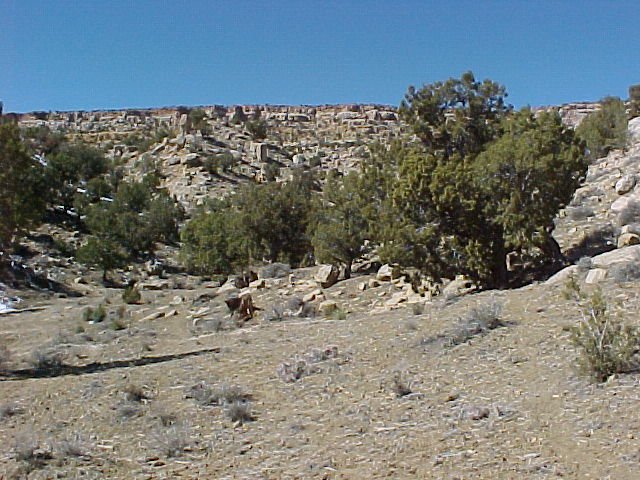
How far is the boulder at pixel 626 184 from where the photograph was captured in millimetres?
21031

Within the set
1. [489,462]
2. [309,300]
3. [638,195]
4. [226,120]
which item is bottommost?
[489,462]

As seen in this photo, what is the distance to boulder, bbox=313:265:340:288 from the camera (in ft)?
75.9

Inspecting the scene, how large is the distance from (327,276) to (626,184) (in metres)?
8.62

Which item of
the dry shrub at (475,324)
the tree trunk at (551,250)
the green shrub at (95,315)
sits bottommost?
the dry shrub at (475,324)

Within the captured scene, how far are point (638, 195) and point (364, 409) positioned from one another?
13453 mm

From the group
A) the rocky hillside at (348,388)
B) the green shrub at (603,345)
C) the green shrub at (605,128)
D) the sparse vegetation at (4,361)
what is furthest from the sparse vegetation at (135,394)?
the green shrub at (605,128)

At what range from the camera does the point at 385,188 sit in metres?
18.2

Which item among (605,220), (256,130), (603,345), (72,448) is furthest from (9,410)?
(256,130)

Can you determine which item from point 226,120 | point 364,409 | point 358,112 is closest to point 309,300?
point 364,409

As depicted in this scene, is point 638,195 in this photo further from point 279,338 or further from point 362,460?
point 362,460

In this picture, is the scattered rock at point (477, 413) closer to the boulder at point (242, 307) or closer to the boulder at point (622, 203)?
the boulder at point (242, 307)

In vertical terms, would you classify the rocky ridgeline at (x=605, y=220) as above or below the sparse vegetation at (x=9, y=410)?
above

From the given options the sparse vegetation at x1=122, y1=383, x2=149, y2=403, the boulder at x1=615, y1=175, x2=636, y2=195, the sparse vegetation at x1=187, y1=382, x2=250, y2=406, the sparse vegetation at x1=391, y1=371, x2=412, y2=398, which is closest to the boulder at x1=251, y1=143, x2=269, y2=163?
the boulder at x1=615, y1=175, x2=636, y2=195

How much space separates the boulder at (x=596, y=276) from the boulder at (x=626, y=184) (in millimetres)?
8862
